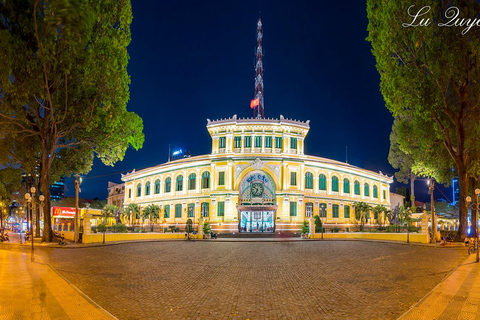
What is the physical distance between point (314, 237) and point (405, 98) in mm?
18814

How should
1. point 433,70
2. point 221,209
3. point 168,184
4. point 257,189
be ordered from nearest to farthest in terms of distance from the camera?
point 433,70
point 221,209
point 257,189
point 168,184

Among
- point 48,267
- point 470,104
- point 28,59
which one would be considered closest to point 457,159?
point 470,104

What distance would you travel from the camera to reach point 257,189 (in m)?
47.2

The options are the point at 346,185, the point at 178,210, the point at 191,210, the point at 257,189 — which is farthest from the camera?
the point at 346,185

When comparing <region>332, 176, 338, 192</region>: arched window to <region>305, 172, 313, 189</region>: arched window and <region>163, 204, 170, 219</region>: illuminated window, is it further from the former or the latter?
<region>163, 204, 170, 219</region>: illuminated window

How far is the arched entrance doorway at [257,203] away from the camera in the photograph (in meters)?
45.6

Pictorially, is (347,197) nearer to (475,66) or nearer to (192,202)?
(192,202)

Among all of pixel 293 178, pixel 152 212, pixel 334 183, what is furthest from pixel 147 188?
pixel 334 183

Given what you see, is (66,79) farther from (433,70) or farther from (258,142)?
(258,142)

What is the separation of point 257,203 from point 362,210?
1588 cm

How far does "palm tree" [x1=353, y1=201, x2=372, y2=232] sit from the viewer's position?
51062 mm

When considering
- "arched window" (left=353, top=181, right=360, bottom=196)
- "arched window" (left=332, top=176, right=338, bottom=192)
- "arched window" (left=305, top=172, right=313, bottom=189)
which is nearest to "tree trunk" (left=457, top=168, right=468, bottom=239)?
"arched window" (left=305, top=172, right=313, bottom=189)

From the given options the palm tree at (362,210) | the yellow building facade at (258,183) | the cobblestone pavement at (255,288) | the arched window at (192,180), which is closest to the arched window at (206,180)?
the yellow building facade at (258,183)

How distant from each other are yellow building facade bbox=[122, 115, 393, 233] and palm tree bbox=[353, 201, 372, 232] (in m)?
1.63
